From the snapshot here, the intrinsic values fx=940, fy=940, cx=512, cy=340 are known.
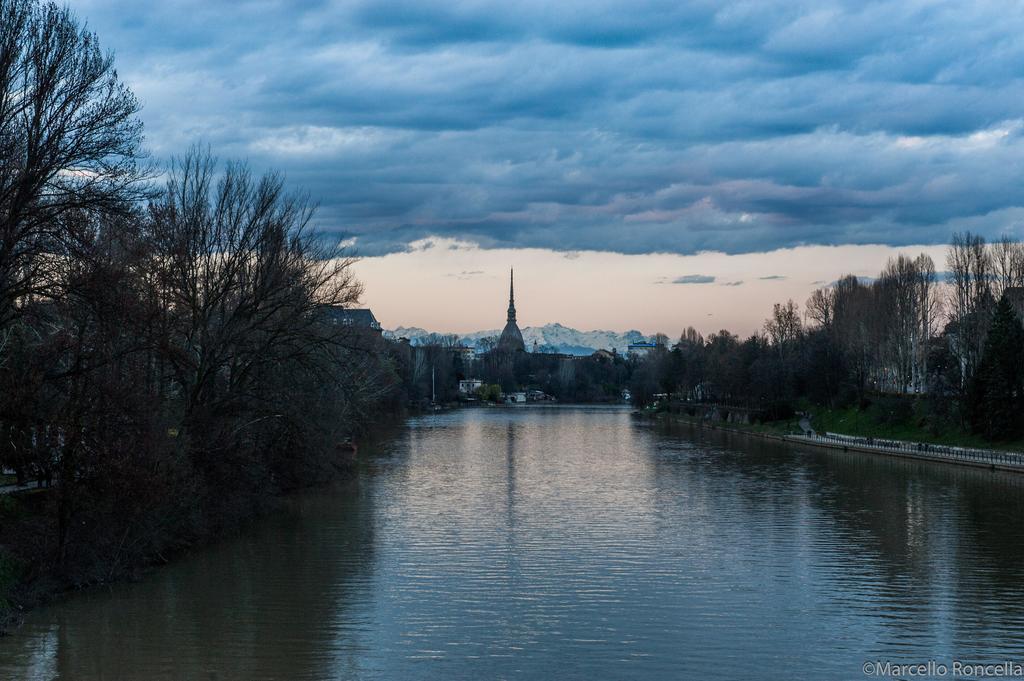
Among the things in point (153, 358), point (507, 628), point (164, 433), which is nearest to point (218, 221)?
point (153, 358)

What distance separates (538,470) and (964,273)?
35.1 meters

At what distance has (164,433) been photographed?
20500 millimetres

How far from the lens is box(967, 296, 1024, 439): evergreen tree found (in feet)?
157

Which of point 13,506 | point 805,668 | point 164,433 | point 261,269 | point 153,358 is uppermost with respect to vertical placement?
point 261,269

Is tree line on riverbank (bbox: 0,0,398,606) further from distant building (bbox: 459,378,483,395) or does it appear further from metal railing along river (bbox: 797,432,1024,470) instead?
distant building (bbox: 459,378,483,395)

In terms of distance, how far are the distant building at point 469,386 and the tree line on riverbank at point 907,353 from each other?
54.1 m

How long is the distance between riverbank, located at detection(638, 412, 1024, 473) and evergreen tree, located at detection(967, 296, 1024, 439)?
2.41 metres

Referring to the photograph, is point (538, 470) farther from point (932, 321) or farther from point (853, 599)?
point (932, 321)

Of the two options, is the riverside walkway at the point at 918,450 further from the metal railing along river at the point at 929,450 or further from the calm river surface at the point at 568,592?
the calm river surface at the point at 568,592

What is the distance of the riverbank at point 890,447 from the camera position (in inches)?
1693

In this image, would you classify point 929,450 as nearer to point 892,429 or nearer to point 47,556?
point 892,429

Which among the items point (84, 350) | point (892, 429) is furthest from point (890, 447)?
point (84, 350)

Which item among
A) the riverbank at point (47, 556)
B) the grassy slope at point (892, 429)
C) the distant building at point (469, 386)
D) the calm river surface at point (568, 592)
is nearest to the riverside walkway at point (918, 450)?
the grassy slope at point (892, 429)

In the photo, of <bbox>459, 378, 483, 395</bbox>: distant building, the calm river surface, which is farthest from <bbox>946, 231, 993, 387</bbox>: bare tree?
<bbox>459, 378, 483, 395</bbox>: distant building
